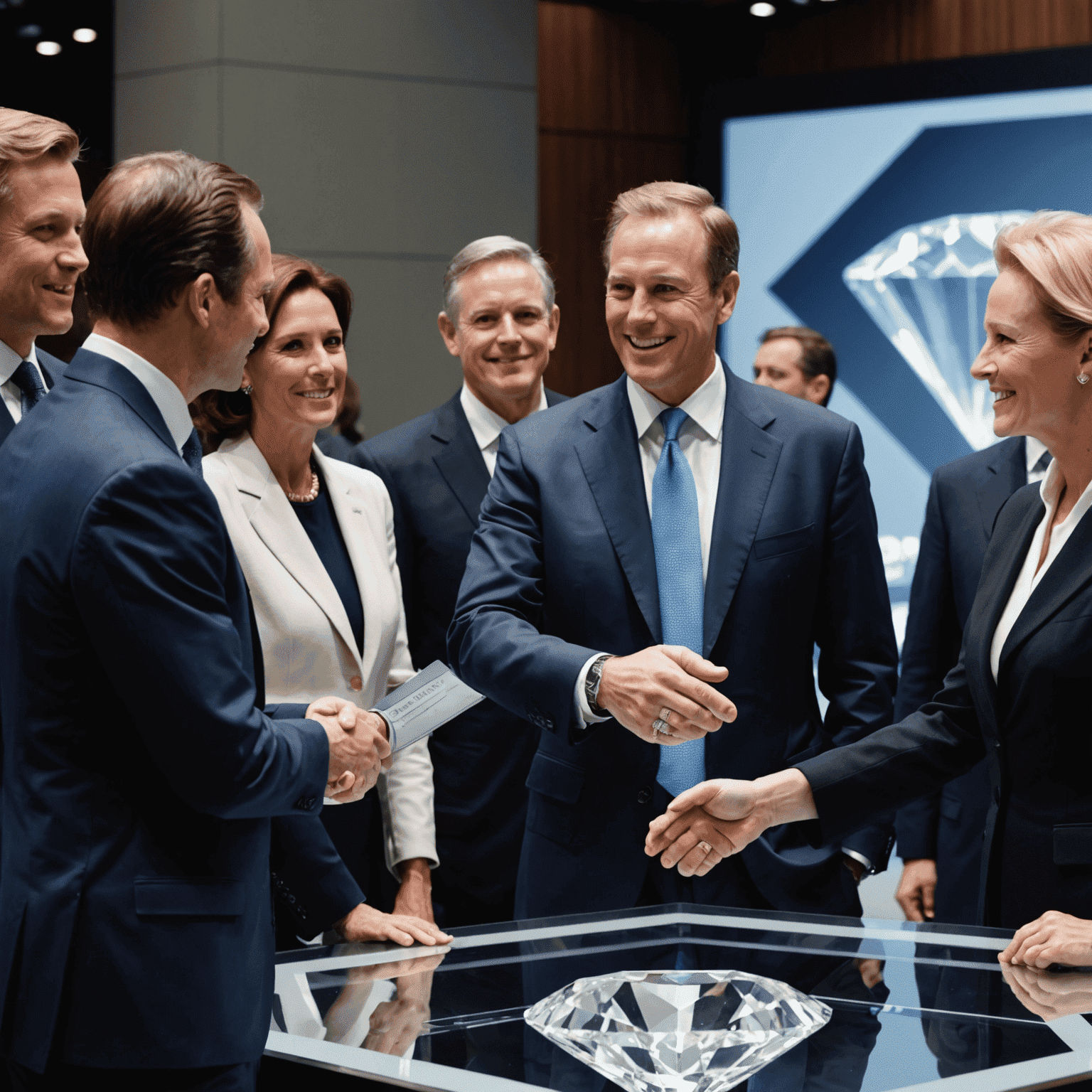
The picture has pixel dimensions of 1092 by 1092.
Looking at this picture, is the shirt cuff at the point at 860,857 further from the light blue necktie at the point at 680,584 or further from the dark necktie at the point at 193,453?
the dark necktie at the point at 193,453

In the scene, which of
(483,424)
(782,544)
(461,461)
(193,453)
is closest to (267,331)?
(461,461)

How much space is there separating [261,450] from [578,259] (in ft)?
15.9

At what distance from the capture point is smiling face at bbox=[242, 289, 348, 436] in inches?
124

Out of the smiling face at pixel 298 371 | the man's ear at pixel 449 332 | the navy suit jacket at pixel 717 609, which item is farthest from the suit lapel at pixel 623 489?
the man's ear at pixel 449 332

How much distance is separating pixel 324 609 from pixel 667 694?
96 centimetres

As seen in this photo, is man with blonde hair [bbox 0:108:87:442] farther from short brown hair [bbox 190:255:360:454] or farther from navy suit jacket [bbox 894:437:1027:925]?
navy suit jacket [bbox 894:437:1027:925]

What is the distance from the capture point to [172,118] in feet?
18.4

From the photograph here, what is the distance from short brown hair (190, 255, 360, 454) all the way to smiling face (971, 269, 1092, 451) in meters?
1.44

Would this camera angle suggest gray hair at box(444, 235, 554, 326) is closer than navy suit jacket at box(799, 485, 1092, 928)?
No

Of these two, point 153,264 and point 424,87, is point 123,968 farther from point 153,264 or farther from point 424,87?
point 424,87

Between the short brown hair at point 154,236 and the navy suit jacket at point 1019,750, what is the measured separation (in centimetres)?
131

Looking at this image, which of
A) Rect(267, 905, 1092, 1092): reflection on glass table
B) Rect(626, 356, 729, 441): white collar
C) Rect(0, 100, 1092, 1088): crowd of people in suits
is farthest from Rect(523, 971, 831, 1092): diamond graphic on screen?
Rect(626, 356, 729, 441): white collar

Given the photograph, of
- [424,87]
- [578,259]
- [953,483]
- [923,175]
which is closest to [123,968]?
[953,483]

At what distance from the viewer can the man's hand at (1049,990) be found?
1817 millimetres
